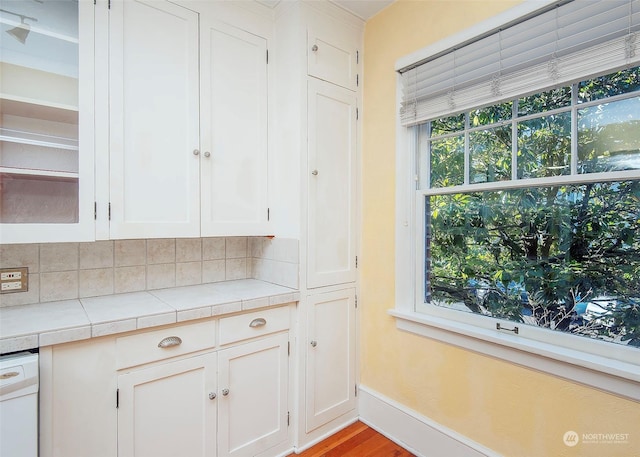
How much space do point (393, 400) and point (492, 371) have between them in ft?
2.19

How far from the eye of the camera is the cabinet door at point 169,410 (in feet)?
4.45

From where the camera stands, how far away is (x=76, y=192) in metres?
1.42

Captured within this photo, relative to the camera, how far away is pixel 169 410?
4.78 ft

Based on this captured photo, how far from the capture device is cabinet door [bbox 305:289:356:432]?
1.91 m

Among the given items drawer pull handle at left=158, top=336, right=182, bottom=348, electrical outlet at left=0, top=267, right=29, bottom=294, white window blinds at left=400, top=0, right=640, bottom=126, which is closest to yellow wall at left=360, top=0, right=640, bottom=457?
white window blinds at left=400, top=0, right=640, bottom=126

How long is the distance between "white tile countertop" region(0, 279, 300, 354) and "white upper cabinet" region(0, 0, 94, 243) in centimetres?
32

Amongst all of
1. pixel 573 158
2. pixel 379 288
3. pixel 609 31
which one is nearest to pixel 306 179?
pixel 379 288

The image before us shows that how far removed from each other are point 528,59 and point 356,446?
2.12 metres

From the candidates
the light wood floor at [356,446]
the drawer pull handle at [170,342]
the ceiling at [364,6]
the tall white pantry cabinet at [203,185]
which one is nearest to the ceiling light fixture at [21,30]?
the tall white pantry cabinet at [203,185]

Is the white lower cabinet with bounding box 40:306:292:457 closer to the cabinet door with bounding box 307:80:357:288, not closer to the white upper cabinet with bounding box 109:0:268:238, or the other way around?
the cabinet door with bounding box 307:80:357:288

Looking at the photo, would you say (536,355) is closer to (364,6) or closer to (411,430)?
(411,430)

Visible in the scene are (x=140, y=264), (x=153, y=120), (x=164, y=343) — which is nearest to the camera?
(x=164, y=343)

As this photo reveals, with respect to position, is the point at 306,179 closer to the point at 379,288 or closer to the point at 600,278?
the point at 379,288

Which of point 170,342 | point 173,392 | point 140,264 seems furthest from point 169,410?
point 140,264
